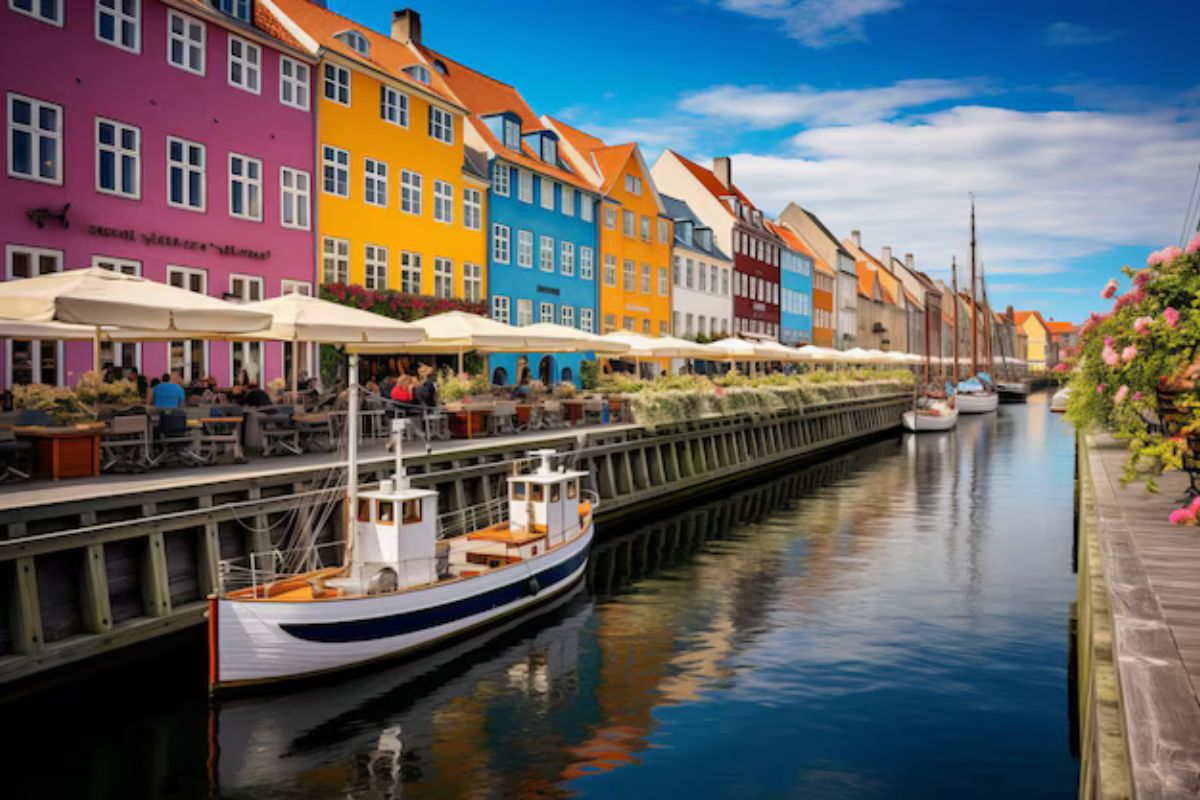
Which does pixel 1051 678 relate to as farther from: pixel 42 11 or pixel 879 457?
pixel 879 457

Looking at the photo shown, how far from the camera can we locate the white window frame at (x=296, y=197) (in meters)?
27.9

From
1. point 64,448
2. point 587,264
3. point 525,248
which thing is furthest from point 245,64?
point 587,264

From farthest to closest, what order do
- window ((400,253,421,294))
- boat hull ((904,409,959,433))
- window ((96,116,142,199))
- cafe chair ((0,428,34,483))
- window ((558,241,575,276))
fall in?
boat hull ((904,409,959,433)) → window ((558,241,575,276)) → window ((400,253,421,294)) → window ((96,116,142,199)) → cafe chair ((0,428,34,483))

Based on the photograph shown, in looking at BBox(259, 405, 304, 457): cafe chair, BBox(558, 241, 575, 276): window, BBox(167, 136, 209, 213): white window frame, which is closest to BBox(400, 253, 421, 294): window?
BBox(167, 136, 209, 213): white window frame

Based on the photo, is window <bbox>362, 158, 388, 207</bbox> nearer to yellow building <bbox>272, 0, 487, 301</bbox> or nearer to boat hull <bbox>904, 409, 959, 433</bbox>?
yellow building <bbox>272, 0, 487, 301</bbox>

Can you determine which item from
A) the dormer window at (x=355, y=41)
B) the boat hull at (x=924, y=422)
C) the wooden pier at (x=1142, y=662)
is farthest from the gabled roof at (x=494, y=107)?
the wooden pier at (x=1142, y=662)

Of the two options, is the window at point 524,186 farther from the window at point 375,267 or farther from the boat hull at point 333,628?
the boat hull at point 333,628

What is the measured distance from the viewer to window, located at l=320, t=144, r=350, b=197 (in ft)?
96.5

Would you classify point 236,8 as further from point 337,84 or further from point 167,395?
point 167,395

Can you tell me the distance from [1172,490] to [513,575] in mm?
8531

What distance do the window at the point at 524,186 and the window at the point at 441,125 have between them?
4.87m

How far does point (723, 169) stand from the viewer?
224ft

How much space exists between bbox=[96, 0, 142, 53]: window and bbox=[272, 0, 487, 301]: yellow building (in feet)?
18.7

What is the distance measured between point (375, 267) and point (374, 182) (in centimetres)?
269
